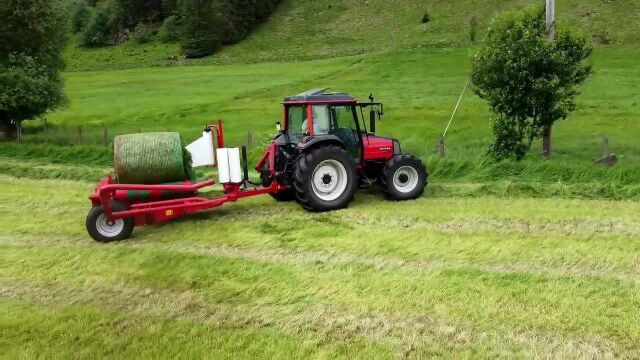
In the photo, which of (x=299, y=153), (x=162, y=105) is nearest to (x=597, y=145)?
(x=299, y=153)

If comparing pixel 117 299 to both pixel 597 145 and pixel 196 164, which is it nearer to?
pixel 196 164

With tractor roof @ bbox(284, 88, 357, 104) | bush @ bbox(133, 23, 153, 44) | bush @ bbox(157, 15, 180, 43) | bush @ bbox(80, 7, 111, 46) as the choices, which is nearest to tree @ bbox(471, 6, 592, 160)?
tractor roof @ bbox(284, 88, 357, 104)

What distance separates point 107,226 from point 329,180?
3.94 m

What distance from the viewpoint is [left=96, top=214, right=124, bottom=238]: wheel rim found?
31.3 feet

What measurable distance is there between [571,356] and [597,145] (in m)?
14.2

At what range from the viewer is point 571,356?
530cm

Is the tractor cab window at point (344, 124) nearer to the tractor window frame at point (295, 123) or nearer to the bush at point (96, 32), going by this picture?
the tractor window frame at point (295, 123)

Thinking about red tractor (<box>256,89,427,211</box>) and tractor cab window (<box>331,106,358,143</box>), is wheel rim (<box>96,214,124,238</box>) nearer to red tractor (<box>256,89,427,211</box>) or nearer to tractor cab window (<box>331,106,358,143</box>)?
red tractor (<box>256,89,427,211</box>)

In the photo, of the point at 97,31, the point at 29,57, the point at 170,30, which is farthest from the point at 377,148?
the point at 97,31

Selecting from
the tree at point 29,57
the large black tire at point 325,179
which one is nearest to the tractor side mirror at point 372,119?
the large black tire at point 325,179

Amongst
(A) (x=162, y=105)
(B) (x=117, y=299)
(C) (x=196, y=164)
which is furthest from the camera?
(A) (x=162, y=105)

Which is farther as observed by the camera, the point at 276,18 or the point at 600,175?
the point at 276,18

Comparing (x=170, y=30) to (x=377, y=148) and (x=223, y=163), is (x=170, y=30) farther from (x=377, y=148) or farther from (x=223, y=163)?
(x=223, y=163)

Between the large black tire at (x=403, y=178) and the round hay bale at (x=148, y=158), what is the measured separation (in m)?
3.93
